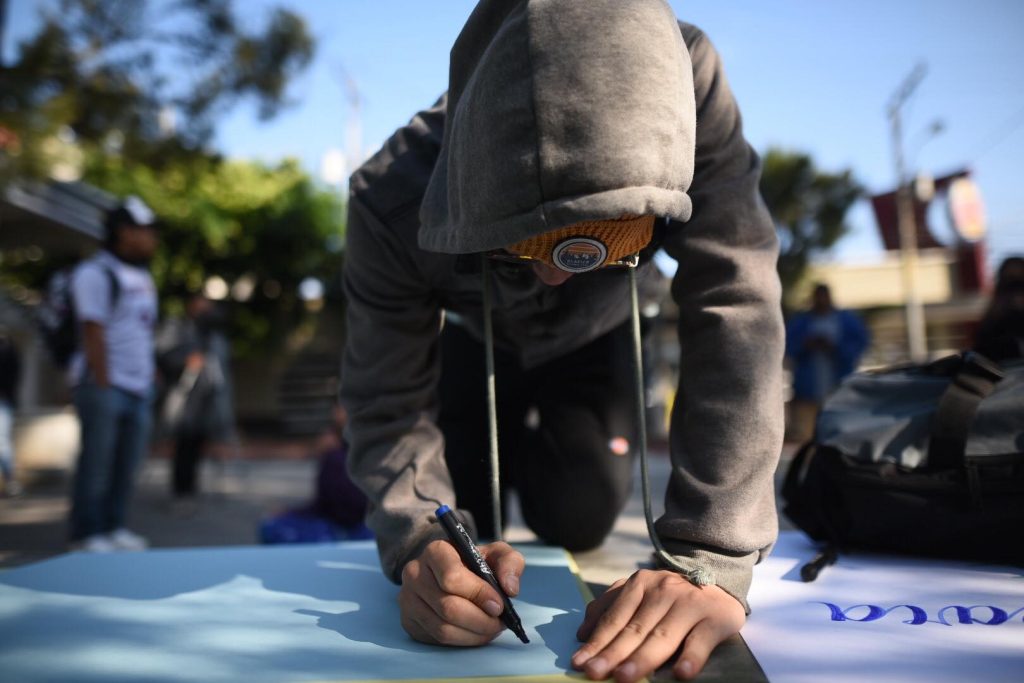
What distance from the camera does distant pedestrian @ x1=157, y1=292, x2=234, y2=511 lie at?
4535mm

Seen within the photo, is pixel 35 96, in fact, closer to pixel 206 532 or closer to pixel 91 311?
pixel 91 311

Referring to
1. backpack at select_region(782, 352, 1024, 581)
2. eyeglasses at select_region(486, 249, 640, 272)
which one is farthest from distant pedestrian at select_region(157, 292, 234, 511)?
eyeglasses at select_region(486, 249, 640, 272)

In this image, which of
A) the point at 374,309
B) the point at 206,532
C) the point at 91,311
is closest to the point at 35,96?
the point at 91,311

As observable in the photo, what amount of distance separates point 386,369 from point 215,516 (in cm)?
350

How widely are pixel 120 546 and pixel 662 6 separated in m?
3.19

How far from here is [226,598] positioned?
1.37 metres

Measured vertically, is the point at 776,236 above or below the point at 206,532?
above

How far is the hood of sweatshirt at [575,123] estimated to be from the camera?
33.3 inches

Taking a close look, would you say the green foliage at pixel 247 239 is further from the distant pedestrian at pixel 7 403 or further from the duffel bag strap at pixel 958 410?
the duffel bag strap at pixel 958 410

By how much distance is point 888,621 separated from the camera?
1.16 m

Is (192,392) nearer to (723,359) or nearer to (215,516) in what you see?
(215,516)

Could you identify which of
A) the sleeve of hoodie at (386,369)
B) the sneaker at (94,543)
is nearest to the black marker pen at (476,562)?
the sleeve of hoodie at (386,369)

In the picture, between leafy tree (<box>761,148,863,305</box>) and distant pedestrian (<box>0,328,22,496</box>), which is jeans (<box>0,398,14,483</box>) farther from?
leafy tree (<box>761,148,863,305</box>)

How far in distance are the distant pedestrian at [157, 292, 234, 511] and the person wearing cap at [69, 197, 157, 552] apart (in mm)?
1097
